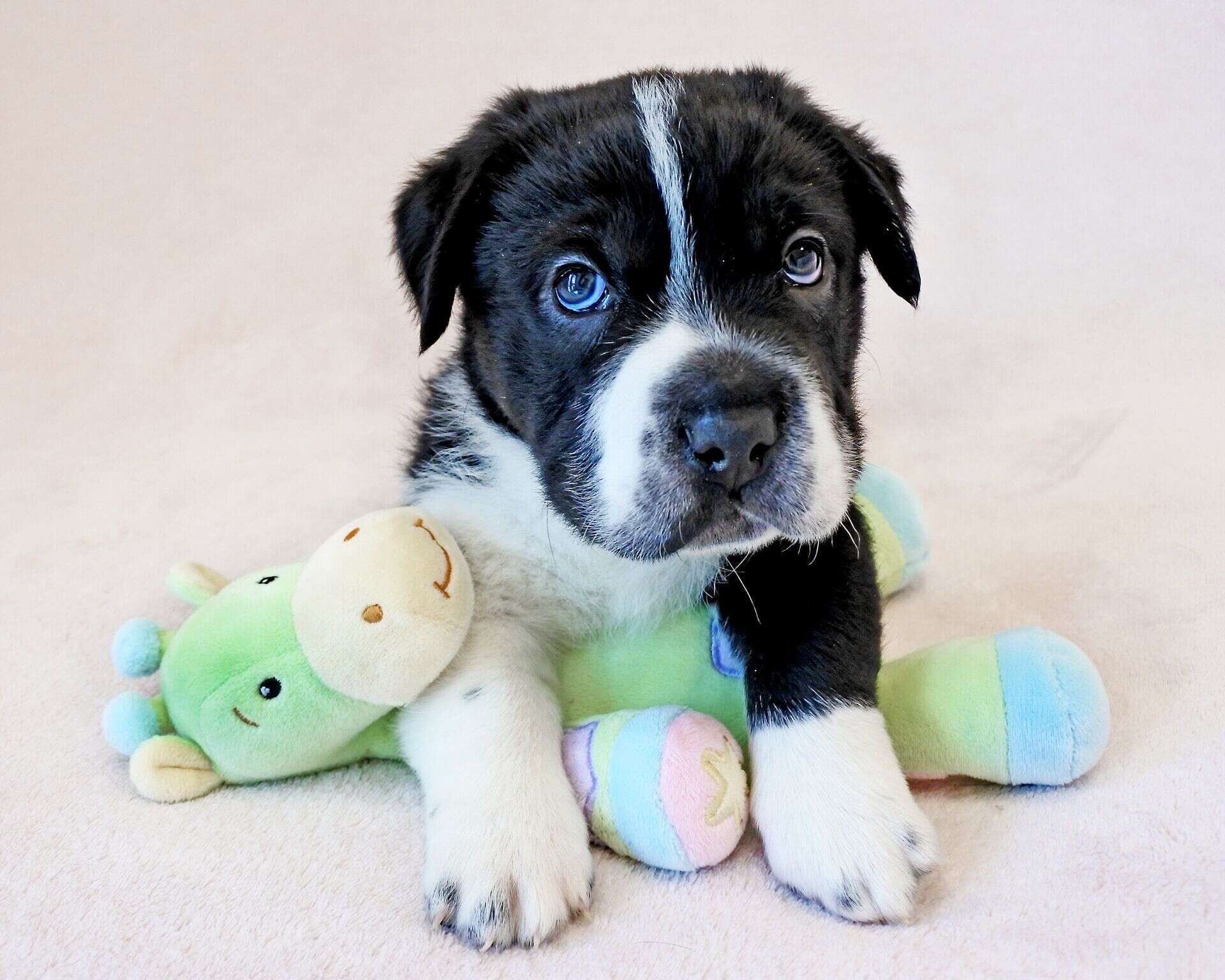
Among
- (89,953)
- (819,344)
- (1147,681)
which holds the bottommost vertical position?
(1147,681)

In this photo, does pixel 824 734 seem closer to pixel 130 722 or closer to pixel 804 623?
pixel 804 623

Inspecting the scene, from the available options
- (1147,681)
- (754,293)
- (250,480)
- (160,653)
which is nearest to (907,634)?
(1147,681)

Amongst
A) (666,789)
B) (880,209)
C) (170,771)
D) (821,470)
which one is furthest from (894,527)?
(170,771)

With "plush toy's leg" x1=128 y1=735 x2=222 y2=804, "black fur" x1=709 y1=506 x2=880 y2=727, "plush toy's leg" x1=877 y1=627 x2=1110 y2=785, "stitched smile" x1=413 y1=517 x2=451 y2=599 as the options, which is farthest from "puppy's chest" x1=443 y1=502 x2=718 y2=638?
"plush toy's leg" x1=128 y1=735 x2=222 y2=804

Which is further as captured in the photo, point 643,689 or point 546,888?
point 643,689

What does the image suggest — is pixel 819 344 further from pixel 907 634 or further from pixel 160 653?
pixel 160 653

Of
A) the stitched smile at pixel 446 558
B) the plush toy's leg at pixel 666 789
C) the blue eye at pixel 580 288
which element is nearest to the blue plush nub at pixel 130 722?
the stitched smile at pixel 446 558
